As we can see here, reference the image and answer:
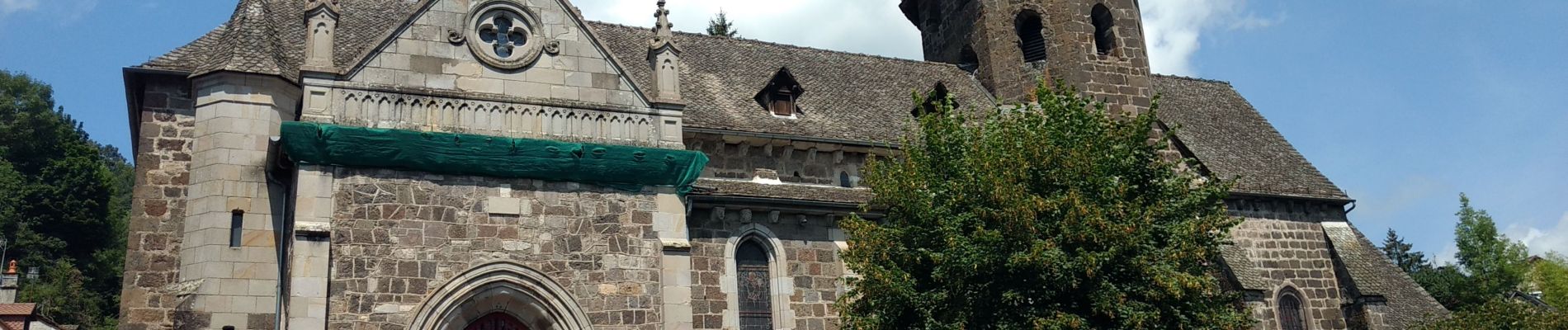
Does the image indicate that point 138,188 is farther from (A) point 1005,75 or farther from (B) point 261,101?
(A) point 1005,75

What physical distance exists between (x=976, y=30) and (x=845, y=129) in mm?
6806

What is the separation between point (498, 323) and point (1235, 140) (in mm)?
18720

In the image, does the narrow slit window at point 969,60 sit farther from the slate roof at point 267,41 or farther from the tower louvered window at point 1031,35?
the slate roof at point 267,41

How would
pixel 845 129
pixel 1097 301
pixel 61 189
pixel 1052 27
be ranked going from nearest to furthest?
pixel 1097 301, pixel 845 129, pixel 1052 27, pixel 61 189

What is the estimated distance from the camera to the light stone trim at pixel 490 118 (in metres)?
16.4

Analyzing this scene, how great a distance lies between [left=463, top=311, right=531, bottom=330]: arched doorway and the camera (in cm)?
1656

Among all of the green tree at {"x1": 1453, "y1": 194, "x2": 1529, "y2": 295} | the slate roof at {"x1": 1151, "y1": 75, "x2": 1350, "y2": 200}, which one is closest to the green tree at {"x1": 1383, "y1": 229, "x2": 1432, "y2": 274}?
the green tree at {"x1": 1453, "y1": 194, "x2": 1529, "y2": 295}

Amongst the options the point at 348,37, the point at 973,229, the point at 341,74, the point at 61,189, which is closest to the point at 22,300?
the point at 61,189

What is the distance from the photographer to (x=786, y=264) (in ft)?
64.1

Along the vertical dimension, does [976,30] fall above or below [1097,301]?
above

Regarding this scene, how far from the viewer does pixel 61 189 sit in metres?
48.2

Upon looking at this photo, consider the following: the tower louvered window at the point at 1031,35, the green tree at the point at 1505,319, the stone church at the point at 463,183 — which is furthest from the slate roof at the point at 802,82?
the green tree at the point at 1505,319

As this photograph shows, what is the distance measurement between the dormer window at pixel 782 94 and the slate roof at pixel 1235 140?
893 cm

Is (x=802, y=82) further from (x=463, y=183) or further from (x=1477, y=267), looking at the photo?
(x=1477, y=267)
